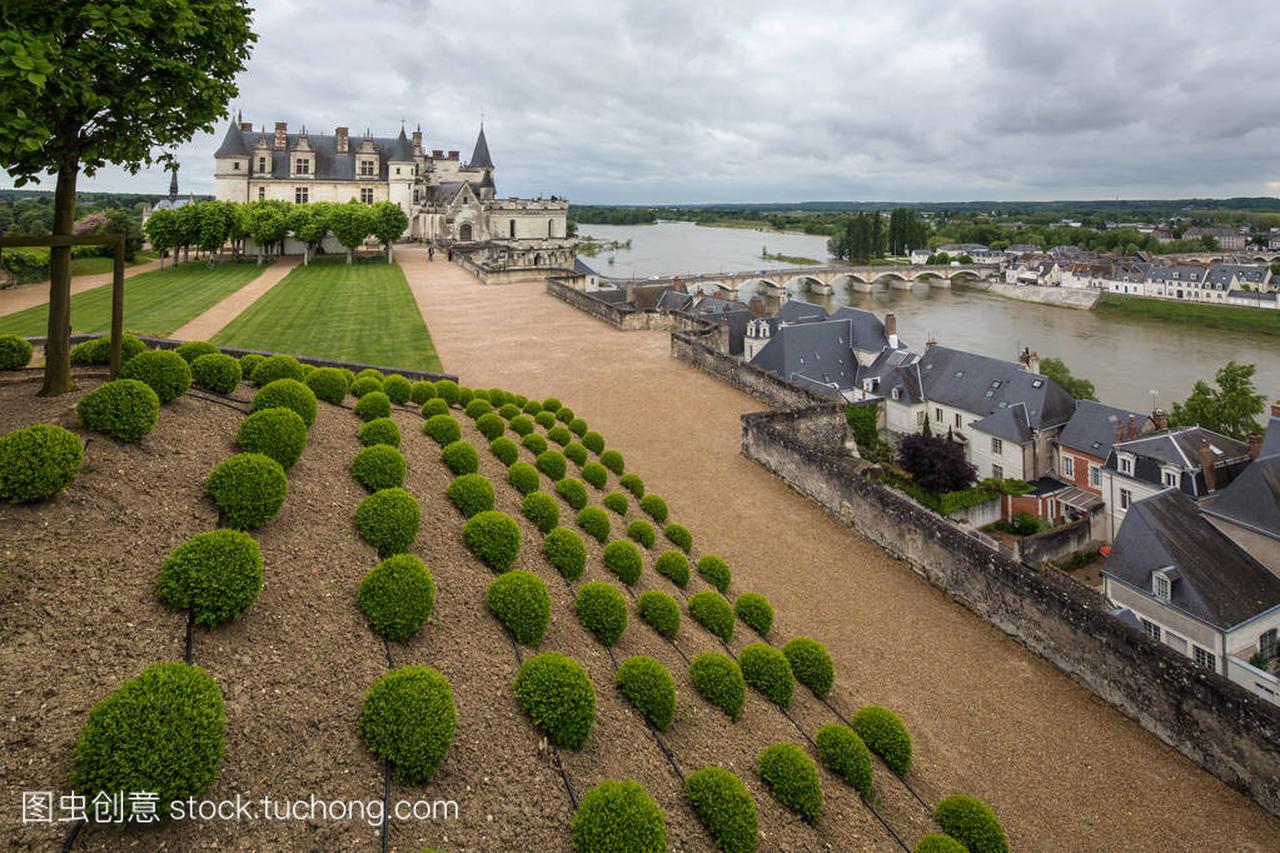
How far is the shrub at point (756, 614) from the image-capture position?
8.20 meters

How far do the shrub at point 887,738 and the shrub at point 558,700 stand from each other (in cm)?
292

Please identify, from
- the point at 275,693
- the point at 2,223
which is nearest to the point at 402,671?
the point at 275,693

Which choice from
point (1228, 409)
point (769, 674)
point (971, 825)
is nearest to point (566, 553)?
point (769, 674)

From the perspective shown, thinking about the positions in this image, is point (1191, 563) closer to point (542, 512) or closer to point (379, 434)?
point (542, 512)

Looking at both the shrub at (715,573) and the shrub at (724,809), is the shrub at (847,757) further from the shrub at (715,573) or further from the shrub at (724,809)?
the shrub at (715,573)

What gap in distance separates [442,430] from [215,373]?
270 centimetres

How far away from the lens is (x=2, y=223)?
64.2 metres

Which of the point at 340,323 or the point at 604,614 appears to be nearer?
the point at 604,614

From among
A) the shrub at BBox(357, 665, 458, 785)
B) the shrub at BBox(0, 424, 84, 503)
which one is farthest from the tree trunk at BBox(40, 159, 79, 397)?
the shrub at BBox(357, 665, 458, 785)

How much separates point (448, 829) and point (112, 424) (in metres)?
4.31

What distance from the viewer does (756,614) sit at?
8.23 m

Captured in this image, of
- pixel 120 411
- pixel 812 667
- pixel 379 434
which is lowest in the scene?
pixel 812 667

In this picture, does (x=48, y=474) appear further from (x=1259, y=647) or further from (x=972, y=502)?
(x=972, y=502)

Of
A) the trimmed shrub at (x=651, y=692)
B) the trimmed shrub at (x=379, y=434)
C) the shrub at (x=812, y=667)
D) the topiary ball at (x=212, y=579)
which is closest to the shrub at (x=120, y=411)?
the topiary ball at (x=212, y=579)
